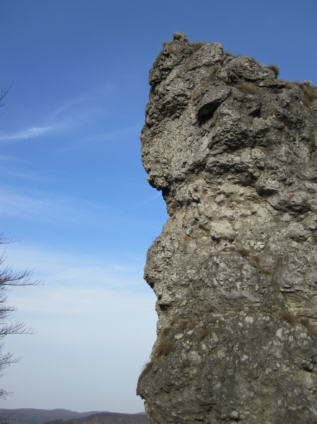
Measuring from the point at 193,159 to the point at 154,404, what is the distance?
484 centimetres

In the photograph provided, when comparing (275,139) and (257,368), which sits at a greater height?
(275,139)

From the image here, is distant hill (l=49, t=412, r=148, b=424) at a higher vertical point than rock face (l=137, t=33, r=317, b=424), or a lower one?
lower

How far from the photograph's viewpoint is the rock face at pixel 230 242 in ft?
20.5

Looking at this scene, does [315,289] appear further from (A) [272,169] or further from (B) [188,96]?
(B) [188,96]

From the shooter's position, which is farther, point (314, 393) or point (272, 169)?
point (272, 169)

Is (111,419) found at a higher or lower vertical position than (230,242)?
lower

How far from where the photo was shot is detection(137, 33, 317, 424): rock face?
6.26 metres

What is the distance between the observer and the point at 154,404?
6.68 m

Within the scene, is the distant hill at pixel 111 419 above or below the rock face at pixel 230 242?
below

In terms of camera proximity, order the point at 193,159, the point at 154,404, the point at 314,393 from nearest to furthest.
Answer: the point at 314,393 < the point at 154,404 < the point at 193,159

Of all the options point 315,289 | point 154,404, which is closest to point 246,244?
point 315,289

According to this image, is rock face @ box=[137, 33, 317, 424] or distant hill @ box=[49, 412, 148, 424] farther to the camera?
distant hill @ box=[49, 412, 148, 424]

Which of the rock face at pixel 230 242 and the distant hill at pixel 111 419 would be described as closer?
the rock face at pixel 230 242

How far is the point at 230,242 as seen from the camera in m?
7.80
